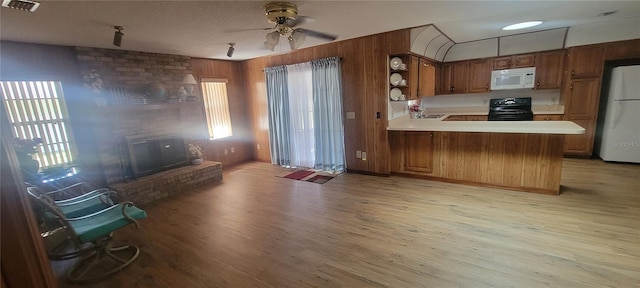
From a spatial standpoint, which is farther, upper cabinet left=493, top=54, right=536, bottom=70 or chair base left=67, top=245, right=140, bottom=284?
upper cabinet left=493, top=54, right=536, bottom=70

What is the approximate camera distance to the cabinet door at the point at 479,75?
5.47 meters

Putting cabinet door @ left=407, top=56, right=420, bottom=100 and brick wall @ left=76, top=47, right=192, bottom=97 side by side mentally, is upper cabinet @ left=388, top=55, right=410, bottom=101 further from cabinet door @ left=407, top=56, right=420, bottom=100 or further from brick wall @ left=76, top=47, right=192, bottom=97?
brick wall @ left=76, top=47, right=192, bottom=97

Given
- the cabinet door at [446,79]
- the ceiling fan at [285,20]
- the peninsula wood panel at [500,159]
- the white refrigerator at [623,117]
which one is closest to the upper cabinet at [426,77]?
the cabinet door at [446,79]

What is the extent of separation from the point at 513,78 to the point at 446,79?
3.97 feet

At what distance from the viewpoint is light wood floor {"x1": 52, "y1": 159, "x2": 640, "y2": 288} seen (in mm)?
2143

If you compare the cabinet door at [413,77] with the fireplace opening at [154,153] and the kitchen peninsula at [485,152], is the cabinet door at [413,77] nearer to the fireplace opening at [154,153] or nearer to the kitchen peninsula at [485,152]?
the kitchen peninsula at [485,152]

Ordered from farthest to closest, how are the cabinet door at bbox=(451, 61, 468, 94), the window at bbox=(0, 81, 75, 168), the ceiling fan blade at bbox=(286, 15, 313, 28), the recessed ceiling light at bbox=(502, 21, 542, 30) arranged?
the cabinet door at bbox=(451, 61, 468, 94) < the recessed ceiling light at bbox=(502, 21, 542, 30) < the window at bbox=(0, 81, 75, 168) < the ceiling fan blade at bbox=(286, 15, 313, 28)

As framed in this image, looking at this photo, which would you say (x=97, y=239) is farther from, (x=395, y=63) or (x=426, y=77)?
(x=426, y=77)

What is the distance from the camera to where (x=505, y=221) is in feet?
9.50

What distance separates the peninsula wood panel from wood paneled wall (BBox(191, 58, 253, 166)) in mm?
3586

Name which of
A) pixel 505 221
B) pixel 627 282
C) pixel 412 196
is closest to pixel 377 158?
pixel 412 196

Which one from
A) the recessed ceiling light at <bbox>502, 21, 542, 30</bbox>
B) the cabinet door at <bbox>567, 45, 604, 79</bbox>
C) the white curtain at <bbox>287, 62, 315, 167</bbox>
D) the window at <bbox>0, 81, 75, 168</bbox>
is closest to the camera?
the window at <bbox>0, 81, 75, 168</bbox>

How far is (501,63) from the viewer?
5.32m

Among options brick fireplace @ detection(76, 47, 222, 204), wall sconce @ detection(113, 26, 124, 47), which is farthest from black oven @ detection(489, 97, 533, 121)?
wall sconce @ detection(113, 26, 124, 47)
